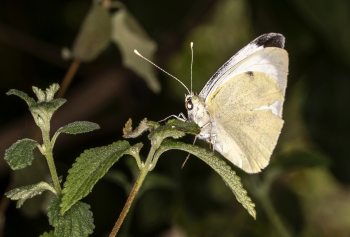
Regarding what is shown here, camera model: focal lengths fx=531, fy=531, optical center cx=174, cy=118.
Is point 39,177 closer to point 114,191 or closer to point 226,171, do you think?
point 226,171

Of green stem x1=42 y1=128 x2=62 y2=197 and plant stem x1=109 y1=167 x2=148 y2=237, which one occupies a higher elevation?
green stem x1=42 y1=128 x2=62 y2=197

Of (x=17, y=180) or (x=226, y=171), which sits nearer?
(x=226, y=171)

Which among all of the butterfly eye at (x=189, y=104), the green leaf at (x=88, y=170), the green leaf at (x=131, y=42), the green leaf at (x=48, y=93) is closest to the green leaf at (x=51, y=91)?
the green leaf at (x=48, y=93)

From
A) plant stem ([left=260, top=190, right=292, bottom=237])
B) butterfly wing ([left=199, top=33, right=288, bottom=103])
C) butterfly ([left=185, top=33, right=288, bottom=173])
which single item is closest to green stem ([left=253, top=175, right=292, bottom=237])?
plant stem ([left=260, top=190, right=292, bottom=237])

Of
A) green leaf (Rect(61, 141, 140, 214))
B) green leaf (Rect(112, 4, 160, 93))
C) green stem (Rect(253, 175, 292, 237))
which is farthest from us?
green stem (Rect(253, 175, 292, 237))

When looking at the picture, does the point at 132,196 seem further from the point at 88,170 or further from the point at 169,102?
the point at 169,102

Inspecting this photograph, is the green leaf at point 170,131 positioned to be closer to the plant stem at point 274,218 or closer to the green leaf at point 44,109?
the green leaf at point 44,109

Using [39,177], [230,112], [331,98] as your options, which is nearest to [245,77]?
[230,112]

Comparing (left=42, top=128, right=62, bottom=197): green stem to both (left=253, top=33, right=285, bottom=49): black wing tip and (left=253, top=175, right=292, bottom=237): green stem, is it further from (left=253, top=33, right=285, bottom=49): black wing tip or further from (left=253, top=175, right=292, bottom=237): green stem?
(left=253, top=175, right=292, bottom=237): green stem
